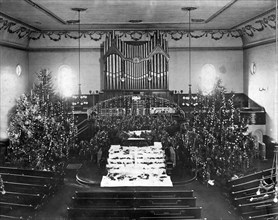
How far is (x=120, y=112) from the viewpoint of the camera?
18.7 m

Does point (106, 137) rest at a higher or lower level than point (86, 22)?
lower

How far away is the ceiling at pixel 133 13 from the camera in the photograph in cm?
1300

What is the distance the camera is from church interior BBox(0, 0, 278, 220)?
11430 millimetres

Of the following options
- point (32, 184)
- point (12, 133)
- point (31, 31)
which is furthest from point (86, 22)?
point (32, 184)

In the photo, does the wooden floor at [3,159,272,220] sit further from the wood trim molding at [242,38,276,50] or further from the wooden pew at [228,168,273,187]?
the wood trim molding at [242,38,276,50]

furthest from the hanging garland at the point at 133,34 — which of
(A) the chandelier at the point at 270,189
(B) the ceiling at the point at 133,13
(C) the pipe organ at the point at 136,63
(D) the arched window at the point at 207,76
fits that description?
(A) the chandelier at the point at 270,189

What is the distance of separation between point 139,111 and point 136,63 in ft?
8.82

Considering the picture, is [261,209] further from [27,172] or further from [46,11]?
[46,11]

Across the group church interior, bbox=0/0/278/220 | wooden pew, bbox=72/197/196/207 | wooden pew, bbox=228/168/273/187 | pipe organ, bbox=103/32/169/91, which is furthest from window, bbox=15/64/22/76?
wooden pew, bbox=228/168/273/187

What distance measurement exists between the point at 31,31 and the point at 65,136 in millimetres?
6839

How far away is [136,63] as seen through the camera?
66.4 ft

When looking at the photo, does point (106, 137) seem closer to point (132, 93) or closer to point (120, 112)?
point (120, 112)

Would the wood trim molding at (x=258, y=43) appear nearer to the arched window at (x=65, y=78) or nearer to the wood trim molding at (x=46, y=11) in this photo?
the wood trim molding at (x=46, y=11)

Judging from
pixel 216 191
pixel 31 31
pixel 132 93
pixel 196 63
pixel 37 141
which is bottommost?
pixel 216 191
